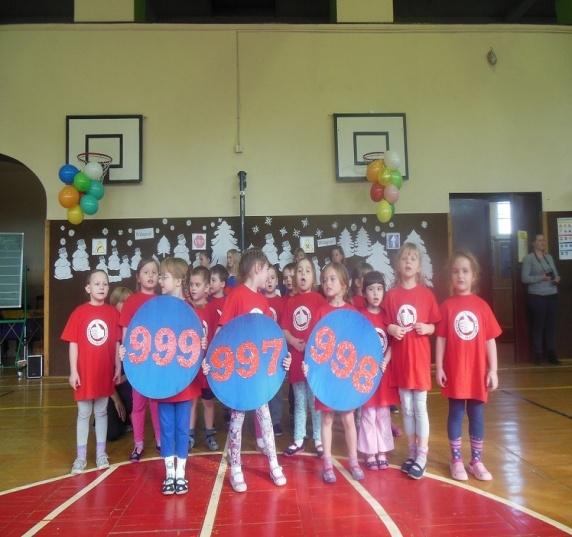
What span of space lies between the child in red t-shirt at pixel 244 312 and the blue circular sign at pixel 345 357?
20cm

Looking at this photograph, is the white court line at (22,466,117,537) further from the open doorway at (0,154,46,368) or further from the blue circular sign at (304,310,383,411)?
the open doorway at (0,154,46,368)

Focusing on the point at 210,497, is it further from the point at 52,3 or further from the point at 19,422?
the point at 52,3

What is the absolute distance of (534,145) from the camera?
6711 millimetres

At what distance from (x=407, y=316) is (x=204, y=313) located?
4.87 feet

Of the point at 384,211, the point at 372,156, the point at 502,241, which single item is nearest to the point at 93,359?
the point at 384,211

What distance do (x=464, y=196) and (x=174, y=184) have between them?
3.95 metres

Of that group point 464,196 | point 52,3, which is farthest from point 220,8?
point 464,196

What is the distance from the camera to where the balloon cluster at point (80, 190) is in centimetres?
592

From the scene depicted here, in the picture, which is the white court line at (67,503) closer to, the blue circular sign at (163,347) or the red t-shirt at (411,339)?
the blue circular sign at (163,347)

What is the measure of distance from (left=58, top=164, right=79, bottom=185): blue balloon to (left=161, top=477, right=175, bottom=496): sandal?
4.47m

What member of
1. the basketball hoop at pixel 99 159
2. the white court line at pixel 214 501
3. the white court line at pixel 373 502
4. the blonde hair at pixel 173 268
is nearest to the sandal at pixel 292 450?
the white court line at pixel 373 502

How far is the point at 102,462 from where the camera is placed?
3.03 m

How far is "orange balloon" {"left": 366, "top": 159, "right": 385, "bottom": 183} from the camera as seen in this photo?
616cm

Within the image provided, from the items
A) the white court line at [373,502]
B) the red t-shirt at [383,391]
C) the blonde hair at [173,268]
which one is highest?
the blonde hair at [173,268]
